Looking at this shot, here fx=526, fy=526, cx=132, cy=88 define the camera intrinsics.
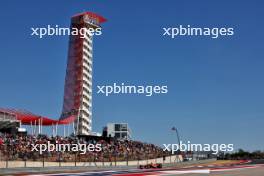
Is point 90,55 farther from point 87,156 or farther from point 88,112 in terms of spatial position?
point 87,156

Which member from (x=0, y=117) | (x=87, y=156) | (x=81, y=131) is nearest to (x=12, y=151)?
(x=87, y=156)

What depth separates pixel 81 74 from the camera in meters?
123

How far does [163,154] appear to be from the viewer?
54438 millimetres

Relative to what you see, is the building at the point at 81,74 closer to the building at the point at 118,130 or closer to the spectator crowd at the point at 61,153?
the building at the point at 118,130

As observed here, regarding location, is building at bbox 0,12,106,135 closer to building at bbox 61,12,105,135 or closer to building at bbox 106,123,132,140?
building at bbox 61,12,105,135

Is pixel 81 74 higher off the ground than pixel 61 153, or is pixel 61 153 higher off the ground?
pixel 81 74

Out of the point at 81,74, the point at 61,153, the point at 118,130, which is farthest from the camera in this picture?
the point at 81,74

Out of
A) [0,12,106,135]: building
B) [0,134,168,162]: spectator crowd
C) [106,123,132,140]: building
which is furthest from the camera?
[0,12,106,135]: building

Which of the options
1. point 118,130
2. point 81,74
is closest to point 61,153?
point 118,130

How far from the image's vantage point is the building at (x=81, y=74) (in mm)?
117881

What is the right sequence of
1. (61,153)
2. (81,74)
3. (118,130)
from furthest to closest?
1. (81,74)
2. (118,130)
3. (61,153)

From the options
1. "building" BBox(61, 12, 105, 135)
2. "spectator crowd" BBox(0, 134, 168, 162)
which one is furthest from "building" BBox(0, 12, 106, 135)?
"spectator crowd" BBox(0, 134, 168, 162)

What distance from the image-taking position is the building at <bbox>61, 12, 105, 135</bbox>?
4641 inches

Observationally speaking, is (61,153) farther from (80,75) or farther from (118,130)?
(80,75)
